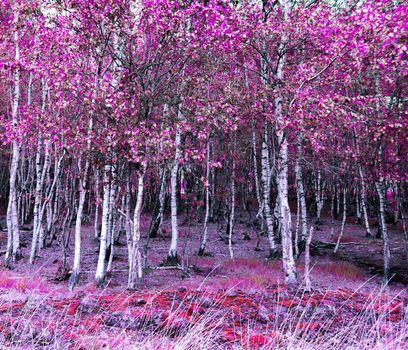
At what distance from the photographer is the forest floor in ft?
18.0

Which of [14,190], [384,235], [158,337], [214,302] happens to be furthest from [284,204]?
[14,190]

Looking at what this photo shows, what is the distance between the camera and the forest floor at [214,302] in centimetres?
549

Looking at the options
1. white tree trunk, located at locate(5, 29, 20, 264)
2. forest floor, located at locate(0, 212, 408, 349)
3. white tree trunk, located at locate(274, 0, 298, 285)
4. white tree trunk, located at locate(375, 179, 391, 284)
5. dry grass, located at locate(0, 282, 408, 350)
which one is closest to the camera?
dry grass, located at locate(0, 282, 408, 350)

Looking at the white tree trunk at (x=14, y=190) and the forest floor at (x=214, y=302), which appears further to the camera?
the white tree trunk at (x=14, y=190)

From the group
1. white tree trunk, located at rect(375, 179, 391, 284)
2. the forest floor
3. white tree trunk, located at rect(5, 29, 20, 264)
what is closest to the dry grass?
the forest floor

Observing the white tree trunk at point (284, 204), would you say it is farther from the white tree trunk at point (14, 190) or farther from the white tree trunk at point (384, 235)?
the white tree trunk at point (14, 190)

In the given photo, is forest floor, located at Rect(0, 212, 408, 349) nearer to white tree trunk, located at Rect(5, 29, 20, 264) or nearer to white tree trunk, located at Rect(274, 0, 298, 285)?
white tree trunk, located at Rect(274, 0, 298, 285)

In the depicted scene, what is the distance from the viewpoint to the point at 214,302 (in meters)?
8.14

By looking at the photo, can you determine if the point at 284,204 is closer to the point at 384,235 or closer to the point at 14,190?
the point at 384,235

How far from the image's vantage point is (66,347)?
4996 millimetres

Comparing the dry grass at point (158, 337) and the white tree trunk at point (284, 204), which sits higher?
the white tree trunk at point (284, 204)

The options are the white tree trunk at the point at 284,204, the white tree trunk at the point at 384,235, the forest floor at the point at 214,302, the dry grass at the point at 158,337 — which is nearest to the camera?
the dry grass at the point at 158,337

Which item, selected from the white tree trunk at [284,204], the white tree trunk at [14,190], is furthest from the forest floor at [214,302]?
the white tree trunk at [14,190]

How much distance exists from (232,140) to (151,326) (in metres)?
16.7
